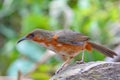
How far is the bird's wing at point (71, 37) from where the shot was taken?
4.03 m

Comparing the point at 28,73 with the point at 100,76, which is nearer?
the point at 100,76

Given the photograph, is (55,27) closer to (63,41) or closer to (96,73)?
(63,41)

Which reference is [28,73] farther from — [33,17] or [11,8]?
[11,8]

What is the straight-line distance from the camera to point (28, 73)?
20.0ft

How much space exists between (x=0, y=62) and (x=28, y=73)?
0.98 metres

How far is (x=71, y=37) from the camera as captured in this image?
407 centimetres

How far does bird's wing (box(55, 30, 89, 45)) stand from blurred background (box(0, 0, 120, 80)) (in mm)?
1995

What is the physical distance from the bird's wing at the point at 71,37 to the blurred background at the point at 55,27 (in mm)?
1995

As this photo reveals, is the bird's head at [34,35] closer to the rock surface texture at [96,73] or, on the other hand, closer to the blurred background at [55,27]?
the rock surface texture at [96,73]

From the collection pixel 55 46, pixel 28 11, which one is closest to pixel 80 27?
pixel 28 11

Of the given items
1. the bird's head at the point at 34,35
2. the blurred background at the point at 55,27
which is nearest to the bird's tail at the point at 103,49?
the bird's head at the point at 34,35

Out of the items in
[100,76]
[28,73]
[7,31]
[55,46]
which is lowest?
[100,76]


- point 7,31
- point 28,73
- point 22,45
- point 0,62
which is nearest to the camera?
point 28,73

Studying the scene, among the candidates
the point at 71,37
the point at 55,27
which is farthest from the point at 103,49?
the point at 55,27
